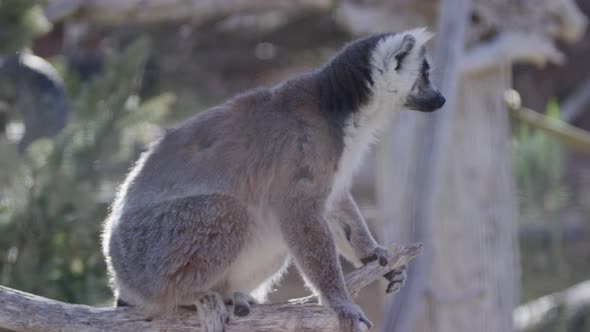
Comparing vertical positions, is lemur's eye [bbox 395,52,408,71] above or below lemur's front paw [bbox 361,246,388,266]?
above

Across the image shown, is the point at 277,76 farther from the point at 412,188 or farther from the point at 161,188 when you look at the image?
the point at 161,188

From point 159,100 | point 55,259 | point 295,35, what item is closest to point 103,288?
point 55,259

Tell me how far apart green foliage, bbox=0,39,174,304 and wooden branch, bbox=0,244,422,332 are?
1.85 meters

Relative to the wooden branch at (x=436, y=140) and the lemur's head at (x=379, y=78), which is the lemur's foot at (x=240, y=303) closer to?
the lemur's head at (x=379, y=78)

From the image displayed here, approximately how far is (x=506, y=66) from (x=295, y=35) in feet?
10.9

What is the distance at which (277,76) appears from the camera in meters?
9.86

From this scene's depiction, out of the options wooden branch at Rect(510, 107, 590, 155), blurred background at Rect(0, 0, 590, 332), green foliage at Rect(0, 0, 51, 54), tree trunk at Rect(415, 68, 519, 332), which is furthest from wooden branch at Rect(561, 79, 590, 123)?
green foliage at Rect(0, 0, 51, 54)

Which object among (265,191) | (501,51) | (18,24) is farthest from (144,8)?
(265,191)

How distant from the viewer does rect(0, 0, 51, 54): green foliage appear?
5414mm

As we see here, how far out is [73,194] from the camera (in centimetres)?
527

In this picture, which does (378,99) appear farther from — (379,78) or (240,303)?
(240,303)

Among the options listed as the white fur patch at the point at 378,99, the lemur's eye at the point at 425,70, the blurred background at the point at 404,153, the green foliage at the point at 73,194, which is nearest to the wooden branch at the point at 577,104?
the blurred background at the point at 404,153

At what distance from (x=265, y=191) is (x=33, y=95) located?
2579mm

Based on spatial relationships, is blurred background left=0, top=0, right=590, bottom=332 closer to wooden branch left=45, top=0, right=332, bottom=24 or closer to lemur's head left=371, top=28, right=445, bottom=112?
wooden branch left=45, top=0, right=332, bottom=24
